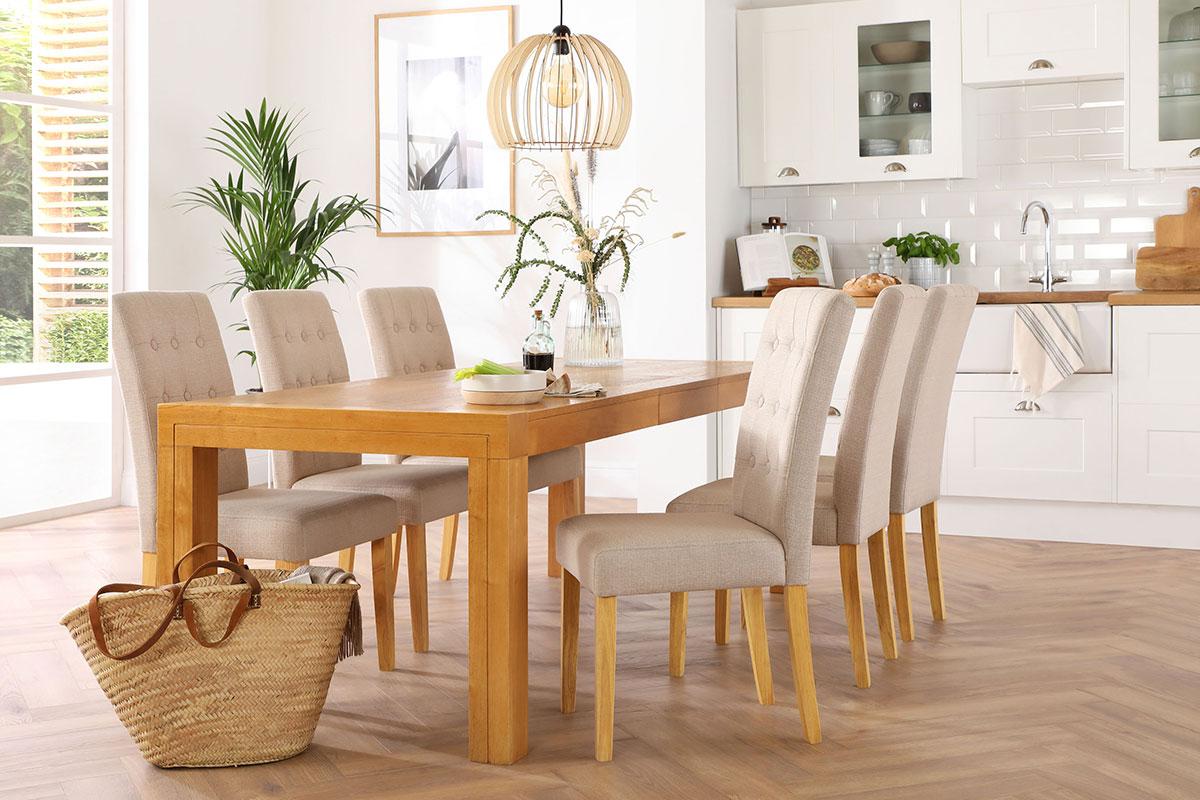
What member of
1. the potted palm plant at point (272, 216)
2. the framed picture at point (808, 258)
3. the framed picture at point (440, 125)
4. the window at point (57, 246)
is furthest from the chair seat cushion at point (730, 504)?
the window at point (57, 246)

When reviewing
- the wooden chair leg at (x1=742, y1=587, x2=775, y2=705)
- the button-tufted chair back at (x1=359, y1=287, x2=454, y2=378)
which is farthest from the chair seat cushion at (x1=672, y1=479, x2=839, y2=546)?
the button-tufted chair back at (x1=359, y1=287, x2=454, y2=378)

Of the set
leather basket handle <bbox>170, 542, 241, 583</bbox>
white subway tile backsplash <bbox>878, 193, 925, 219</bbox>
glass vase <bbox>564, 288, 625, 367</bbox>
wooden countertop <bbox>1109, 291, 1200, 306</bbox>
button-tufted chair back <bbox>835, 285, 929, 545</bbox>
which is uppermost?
white subway tile backsplash <bbox>878, 193, 925, 219</bbox>

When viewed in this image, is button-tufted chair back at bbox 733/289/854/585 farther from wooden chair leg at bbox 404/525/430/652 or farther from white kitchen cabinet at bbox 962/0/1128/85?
white kitchen cabinet at bbox 962/0/1128/85

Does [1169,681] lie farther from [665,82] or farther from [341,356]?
[665,82]

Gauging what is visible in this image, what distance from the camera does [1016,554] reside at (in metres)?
4.97

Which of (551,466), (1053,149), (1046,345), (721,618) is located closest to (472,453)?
(721,618)

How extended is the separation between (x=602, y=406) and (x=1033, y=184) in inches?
132

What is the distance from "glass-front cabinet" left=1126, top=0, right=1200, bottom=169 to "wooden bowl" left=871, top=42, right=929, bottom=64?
0.80 m

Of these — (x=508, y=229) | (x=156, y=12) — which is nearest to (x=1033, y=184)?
(x=508, y=229)

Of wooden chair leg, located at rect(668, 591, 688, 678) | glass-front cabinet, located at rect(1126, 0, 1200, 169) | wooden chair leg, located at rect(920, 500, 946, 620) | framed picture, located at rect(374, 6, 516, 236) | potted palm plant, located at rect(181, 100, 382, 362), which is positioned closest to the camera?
wooden chair leg, located at rect(668, 591, 688, 678)

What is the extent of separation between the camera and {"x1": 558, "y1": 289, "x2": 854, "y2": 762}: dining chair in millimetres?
2729

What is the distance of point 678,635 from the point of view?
3.39 meters

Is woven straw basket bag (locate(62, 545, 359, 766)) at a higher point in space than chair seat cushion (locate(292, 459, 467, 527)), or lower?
lower

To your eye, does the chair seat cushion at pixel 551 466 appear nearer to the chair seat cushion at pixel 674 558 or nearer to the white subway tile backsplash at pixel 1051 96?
the chair seat cushion at pixel 674 558
